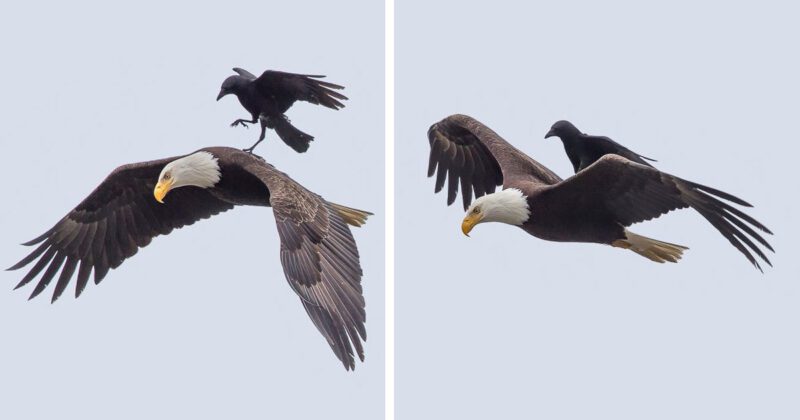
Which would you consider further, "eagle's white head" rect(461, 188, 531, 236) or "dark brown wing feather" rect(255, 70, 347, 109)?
"eagle's white head" rect(461, 188, 531, 236)

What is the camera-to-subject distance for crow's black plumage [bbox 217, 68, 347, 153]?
9.57m

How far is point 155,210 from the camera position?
10.4 meters

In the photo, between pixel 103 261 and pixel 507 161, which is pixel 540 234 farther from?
pixel 103 261

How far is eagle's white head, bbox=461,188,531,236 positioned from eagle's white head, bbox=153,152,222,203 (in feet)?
4.32

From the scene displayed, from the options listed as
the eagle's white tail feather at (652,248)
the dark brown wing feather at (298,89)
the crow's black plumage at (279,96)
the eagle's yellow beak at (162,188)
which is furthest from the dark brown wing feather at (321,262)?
the eagle's white tail feather at (652,248)

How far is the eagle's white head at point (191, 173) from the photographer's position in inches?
383

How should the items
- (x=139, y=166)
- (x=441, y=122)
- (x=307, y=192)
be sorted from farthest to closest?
(x=441, y=122) → (x=139, y=166) → (x=307, y=192)

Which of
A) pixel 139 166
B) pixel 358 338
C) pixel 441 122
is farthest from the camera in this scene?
pixel 441 122

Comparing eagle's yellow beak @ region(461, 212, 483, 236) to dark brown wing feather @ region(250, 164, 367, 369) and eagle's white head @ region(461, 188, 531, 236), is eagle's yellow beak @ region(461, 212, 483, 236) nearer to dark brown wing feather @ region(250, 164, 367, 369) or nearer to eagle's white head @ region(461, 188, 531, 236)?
eagle's white head @ region(461, 188, 531, 236)

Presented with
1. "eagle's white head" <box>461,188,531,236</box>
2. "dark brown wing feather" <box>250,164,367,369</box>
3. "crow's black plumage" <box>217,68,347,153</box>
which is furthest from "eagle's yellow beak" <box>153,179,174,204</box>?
"eagle's white head" <box>461,188,531,236</box>

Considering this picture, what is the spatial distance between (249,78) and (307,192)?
2.36 feet

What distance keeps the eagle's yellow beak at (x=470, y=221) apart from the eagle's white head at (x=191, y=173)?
1.29 meters

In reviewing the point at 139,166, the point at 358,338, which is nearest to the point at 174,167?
the point at 139,166

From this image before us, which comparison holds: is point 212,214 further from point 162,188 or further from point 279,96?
point 279,96
